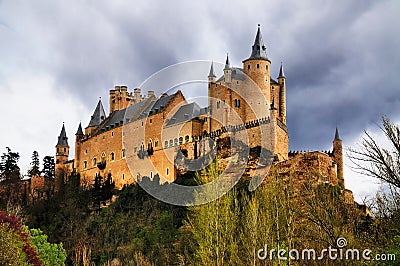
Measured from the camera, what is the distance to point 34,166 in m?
77.4

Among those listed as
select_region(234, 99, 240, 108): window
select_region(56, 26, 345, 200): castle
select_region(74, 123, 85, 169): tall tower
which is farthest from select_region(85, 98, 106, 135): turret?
select_region(234, 99, 240, 108): window

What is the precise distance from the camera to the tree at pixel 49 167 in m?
76.9

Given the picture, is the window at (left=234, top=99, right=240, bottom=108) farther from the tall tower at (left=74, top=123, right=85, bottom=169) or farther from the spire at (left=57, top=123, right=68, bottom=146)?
the spire at (left=57, top=123, right=68, bottom=146)

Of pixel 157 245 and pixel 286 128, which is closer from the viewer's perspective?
pixel 157 245

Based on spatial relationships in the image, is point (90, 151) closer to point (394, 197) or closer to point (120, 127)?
point (120, 127)

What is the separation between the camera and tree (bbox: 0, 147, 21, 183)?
2754 inches

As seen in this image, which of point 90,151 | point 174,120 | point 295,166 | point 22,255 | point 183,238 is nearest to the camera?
point 22,255

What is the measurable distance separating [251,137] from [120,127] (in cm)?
2214

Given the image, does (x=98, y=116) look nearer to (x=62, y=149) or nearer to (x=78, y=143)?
(x=78, y=143)

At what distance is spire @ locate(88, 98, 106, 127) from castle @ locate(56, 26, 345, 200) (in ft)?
14.9

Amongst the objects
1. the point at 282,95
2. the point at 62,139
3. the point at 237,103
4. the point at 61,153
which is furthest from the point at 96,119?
the point at 282,95

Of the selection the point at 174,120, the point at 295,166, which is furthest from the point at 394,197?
the point at 174,120

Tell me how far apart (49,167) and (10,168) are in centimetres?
615

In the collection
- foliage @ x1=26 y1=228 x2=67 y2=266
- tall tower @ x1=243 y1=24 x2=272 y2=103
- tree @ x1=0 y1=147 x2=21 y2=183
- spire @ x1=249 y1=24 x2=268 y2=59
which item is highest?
spire @ x1=249 y1=24 x2=268 y2=59
